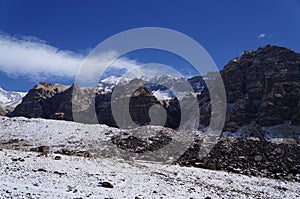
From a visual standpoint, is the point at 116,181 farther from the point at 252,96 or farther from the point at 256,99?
the point at 252,96

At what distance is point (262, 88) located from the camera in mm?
102875

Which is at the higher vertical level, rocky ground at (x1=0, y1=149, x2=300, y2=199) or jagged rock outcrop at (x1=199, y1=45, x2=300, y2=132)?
jagged rock outcrop at (x1=199, y1=45, x2=300, y2=132)

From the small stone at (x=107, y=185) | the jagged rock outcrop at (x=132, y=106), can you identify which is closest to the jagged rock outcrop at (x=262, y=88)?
the jagged rock outcrop at (x=132, y=106)

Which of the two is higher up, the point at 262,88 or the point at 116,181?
the point at 262,88

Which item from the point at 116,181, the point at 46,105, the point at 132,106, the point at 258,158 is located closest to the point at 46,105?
the point at 46,105

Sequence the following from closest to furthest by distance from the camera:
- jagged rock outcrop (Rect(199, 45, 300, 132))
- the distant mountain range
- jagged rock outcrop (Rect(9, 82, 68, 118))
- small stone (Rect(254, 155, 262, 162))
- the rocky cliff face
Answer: small stone (Rect(254, 155, 262, 162)) < the distant mountain range < jagged rock outcrop (Rect(199, 45, 300, 132)) < the rocky cliff face < jagged rock outcrop (Rect(9, 82, 68, 118))

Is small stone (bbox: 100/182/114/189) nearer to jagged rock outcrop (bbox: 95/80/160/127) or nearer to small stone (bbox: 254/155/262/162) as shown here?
small stone (bbox: 254/155/262/162)

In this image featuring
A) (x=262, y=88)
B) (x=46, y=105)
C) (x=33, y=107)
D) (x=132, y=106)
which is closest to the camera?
(x=262, y=88)

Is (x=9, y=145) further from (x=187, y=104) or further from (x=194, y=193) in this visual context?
(x=187, y=104)

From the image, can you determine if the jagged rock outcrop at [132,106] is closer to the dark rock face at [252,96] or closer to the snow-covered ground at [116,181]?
the dark rock face at [252,96]

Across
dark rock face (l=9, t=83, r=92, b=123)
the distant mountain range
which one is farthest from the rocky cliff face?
the distant mountain range

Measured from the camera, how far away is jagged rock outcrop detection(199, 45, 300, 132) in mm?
87125

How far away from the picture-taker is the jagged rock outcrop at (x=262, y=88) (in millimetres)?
87125

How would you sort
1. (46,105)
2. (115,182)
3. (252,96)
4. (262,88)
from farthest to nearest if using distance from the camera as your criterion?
1. (46,105)
2. (252,96)
3. (262,88)
4. (115,182)
